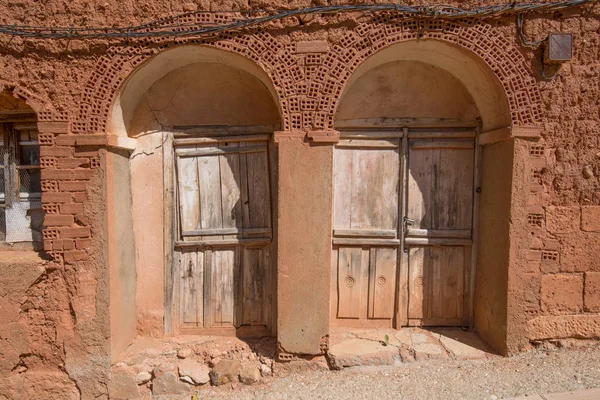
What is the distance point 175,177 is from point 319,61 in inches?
78.9

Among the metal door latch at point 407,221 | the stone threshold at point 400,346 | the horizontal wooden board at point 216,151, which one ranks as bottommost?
the stone threshold at point 400,346

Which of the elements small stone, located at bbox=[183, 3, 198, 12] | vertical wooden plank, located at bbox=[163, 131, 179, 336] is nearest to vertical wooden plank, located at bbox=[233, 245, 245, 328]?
vertical wooden plank, located at bbox=[163, 131, 179, 336]

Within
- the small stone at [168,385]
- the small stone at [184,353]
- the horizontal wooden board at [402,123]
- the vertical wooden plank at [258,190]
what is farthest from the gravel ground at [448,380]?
the horizontal wooden board at [402,123]

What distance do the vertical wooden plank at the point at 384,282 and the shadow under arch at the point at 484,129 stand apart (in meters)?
0.89

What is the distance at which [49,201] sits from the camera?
3471 mm

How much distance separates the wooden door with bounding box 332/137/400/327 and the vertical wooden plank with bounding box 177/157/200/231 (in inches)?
62.0

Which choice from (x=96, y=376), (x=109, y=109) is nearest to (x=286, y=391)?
(x=96, y=376)

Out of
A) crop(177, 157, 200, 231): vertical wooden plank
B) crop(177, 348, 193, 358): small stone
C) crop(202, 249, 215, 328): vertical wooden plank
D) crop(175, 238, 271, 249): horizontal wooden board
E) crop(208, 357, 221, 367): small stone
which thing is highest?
crop(177, 157, 200, 231): vertical wooden plank

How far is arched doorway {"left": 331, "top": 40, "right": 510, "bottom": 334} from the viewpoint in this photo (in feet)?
13.2

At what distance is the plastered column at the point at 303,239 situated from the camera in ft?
11.5

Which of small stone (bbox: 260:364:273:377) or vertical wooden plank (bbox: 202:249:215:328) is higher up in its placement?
vertical wooden plank (bbox: 202:249:215:328)

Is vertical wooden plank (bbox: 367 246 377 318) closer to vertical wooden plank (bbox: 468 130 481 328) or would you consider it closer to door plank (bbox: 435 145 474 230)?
door plank (bbox: 435 145 474 230)

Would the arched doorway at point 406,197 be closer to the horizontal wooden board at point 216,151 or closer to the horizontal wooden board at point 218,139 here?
the horizontal wooden board at point 218,139

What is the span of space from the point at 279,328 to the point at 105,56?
315 centimetres
